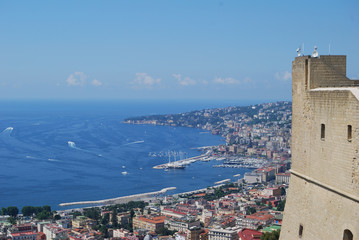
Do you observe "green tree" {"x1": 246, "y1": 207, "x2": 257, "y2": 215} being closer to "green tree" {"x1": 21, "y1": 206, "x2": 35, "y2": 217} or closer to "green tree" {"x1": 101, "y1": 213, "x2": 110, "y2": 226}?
"green tree" {"x1": 101, "y1": 213, "x2": 110, "y2": 226}

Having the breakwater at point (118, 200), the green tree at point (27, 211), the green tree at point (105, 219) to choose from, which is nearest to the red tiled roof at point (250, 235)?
the green tree at point (105, 219)

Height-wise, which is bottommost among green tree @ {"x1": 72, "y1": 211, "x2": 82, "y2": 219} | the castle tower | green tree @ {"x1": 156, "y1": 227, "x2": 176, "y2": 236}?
green tree @ {"x1": 156, "y1": 227, "x2": 176, "y2": 236}

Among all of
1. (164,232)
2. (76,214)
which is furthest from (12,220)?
(164,232)

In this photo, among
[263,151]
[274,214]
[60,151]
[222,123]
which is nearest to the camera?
[274,214]

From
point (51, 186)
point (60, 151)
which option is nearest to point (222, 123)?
point (60, 151)

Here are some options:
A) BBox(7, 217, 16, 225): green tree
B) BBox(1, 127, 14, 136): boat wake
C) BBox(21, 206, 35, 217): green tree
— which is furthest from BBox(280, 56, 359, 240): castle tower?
BBox(1, 127, 14, 136): boat wake

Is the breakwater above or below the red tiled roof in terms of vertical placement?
below

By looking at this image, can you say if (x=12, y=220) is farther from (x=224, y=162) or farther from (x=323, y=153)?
(x=224, y=162)

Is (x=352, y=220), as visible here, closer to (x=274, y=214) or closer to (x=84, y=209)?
(x=274, y=214)
